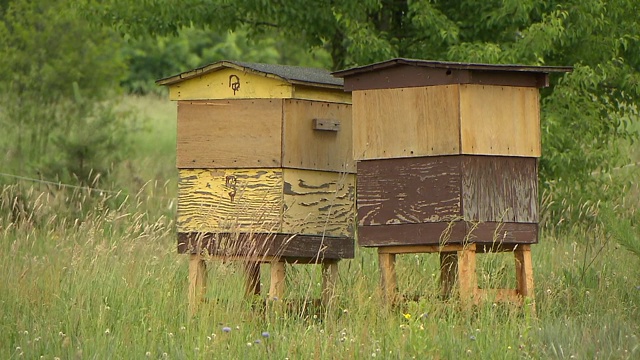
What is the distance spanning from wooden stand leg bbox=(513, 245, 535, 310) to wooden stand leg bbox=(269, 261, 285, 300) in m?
1.75

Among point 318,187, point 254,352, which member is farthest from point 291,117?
point 254,352

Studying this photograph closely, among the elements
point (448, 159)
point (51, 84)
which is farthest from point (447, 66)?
point (51, 84)

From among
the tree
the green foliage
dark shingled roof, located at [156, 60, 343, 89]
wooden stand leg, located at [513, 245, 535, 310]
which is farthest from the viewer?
the green foliage

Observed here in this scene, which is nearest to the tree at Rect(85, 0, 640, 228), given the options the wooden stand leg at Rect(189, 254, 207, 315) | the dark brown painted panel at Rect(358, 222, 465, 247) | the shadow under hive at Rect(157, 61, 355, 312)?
the shadow under hive at Rect(157, 61, 355, 312)

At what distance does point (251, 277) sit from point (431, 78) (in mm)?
2290

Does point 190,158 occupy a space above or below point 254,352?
above

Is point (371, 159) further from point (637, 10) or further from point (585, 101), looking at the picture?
point (637, 10)

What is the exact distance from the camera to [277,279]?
8250 mm

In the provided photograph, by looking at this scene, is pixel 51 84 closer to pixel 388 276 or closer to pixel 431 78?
pixel 388 276

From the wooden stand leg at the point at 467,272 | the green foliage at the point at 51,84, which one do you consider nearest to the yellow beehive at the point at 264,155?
the wooden stand leg at the point at 467,272

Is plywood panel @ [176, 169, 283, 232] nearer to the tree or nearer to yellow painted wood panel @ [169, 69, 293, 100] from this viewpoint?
yellow painted wood panel @ [169, 69, 293, 100]

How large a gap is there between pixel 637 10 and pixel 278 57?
21.4 metres

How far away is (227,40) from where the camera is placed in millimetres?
35531

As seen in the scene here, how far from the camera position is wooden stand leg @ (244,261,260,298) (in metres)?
8.48
